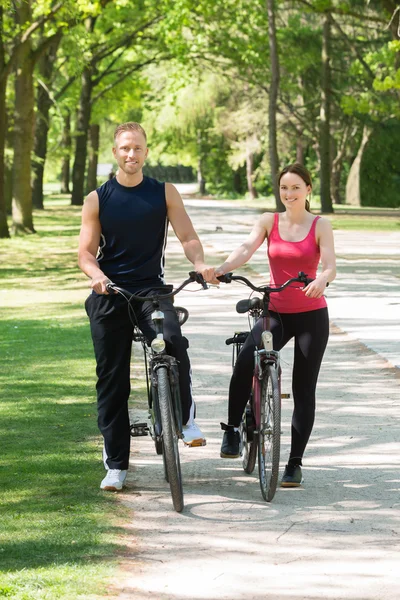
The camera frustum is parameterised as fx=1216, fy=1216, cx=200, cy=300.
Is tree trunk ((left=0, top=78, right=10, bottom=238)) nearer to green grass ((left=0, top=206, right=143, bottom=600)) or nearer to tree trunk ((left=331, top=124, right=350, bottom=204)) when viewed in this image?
green grass ((left=0, top=206, right=143, bottom=600))

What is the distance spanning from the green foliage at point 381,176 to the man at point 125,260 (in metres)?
57.4

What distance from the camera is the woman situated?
6.49m

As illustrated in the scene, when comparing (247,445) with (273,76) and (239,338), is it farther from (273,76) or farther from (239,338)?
(273,76)

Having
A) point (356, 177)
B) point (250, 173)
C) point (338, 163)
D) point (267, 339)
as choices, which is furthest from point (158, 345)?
point (250, 173)

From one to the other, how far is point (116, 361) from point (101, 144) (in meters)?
84.2

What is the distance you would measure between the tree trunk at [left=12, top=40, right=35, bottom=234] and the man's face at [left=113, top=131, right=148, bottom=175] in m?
25.5

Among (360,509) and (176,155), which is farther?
(176,155)

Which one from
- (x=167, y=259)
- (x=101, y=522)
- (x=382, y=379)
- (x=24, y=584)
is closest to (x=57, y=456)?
(x=101, y=522)

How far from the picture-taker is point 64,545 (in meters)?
5.38

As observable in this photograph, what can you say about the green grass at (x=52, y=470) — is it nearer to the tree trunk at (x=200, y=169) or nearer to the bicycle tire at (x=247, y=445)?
the bicycle tire at (x=247, y=445)

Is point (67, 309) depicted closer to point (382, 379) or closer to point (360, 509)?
point (382, 379)

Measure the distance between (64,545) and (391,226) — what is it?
34.2 meters

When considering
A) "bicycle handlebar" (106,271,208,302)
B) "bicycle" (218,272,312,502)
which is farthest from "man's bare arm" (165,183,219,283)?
"bicycle" (218,272,312,502)

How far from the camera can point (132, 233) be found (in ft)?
20.7
